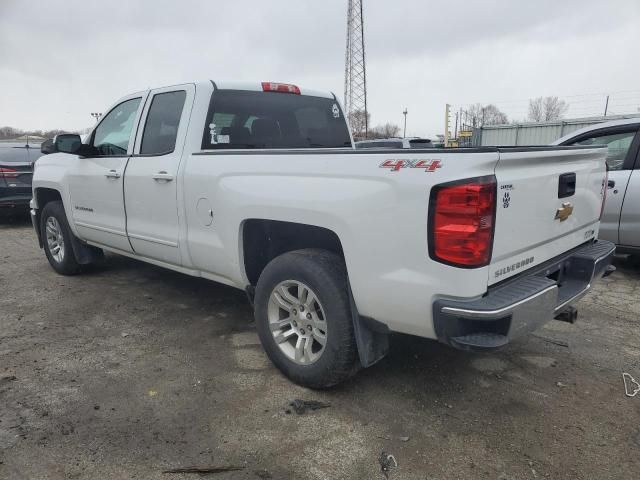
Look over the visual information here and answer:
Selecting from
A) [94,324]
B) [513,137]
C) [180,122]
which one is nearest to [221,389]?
[94,324]

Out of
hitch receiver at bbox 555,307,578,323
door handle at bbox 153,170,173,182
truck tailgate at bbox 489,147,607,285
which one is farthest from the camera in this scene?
door handle at bbox 153,170,173,182

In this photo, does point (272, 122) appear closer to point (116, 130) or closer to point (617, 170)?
point (116, 130)

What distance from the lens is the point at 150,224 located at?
4047 mm

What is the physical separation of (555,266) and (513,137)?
57.9ft

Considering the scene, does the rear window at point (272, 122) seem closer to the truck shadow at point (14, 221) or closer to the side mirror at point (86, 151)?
the side mirror at point (86, 151)

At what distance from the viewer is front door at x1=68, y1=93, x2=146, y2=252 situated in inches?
172

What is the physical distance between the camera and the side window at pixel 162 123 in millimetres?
3865

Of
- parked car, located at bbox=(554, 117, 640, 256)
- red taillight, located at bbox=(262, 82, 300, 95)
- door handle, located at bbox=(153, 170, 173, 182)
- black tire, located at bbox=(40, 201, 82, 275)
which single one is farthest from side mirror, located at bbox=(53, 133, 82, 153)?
parked car, located at bbox=(554, 117, 640, 256)

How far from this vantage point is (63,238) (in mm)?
5508

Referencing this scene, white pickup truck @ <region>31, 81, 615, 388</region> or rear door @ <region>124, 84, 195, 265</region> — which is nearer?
white pickup truck @ <region>31, 81, 615, 388</region>

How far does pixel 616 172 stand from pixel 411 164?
413cm

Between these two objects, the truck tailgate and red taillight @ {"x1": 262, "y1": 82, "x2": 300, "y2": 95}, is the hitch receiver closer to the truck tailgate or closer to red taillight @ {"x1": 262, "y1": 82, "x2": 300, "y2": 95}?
the truck tailgate

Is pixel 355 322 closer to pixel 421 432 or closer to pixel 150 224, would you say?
pixel 421 432

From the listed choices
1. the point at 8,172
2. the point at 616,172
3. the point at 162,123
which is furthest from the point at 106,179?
the point at 8,172
